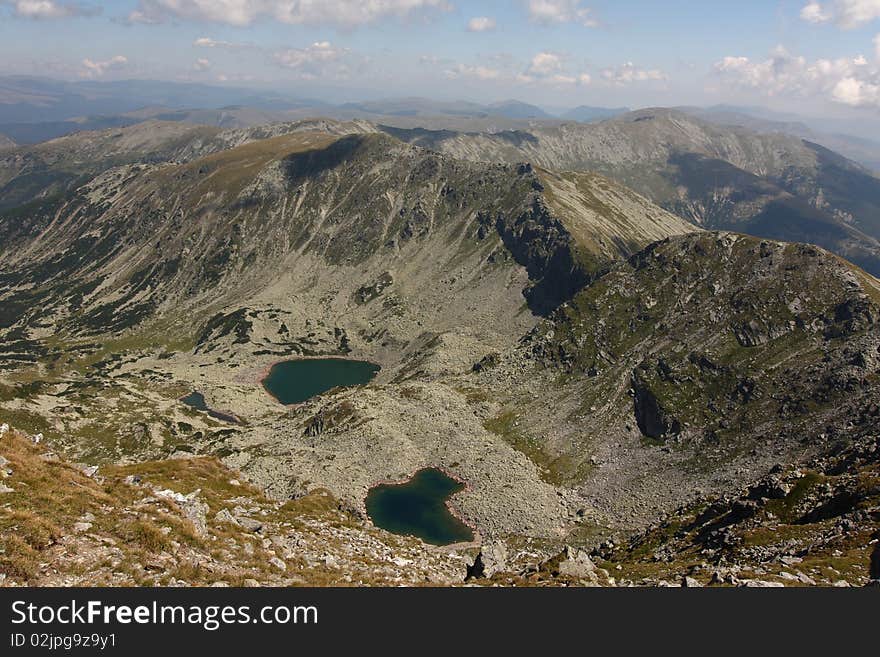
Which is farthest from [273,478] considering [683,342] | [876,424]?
[876,424]

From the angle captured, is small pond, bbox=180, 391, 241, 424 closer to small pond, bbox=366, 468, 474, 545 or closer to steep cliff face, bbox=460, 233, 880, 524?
small pond, bbox=366, 468, 474, 545

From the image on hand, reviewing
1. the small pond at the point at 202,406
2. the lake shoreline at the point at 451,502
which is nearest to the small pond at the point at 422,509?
the lake shoreline at the point at 451,502

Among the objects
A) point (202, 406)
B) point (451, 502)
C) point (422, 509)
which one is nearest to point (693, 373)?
point (451, 502)

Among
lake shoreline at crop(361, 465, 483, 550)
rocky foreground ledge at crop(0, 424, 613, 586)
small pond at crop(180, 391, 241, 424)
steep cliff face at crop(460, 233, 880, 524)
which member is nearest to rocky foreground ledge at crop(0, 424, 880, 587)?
rocky foreground ledge at crop(0, 424, 613, 586)

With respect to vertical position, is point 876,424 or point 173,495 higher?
point 173,495

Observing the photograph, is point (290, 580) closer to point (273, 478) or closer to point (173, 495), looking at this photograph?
point (173, 495)

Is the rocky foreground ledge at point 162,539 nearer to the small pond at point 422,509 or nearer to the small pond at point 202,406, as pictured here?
the small pond at point 422,509
